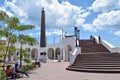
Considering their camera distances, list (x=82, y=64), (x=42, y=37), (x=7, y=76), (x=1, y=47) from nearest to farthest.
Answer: (x=7, y=76), (x=1, y=47), (x=82, y=64), (x=42, y=37)

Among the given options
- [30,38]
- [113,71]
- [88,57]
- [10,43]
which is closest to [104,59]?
[88,57]

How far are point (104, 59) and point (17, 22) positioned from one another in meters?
10.3

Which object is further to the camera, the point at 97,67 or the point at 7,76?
the point at 97,67

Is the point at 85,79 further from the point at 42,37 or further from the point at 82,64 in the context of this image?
the point at 42,37

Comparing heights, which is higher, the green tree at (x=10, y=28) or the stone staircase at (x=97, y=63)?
the green tree at (x=10, y=28)

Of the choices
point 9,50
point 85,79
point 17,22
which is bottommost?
point 85,79

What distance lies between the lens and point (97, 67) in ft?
75.9

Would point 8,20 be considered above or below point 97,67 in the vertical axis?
above

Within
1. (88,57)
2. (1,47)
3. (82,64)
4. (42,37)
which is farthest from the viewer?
(42,37)

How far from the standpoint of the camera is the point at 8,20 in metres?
21.1

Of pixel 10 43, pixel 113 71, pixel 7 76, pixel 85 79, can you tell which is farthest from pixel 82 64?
pixel 7 76

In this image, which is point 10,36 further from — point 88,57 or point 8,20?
point 88,57

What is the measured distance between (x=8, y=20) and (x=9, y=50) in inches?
101

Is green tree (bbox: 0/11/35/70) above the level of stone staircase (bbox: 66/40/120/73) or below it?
above
